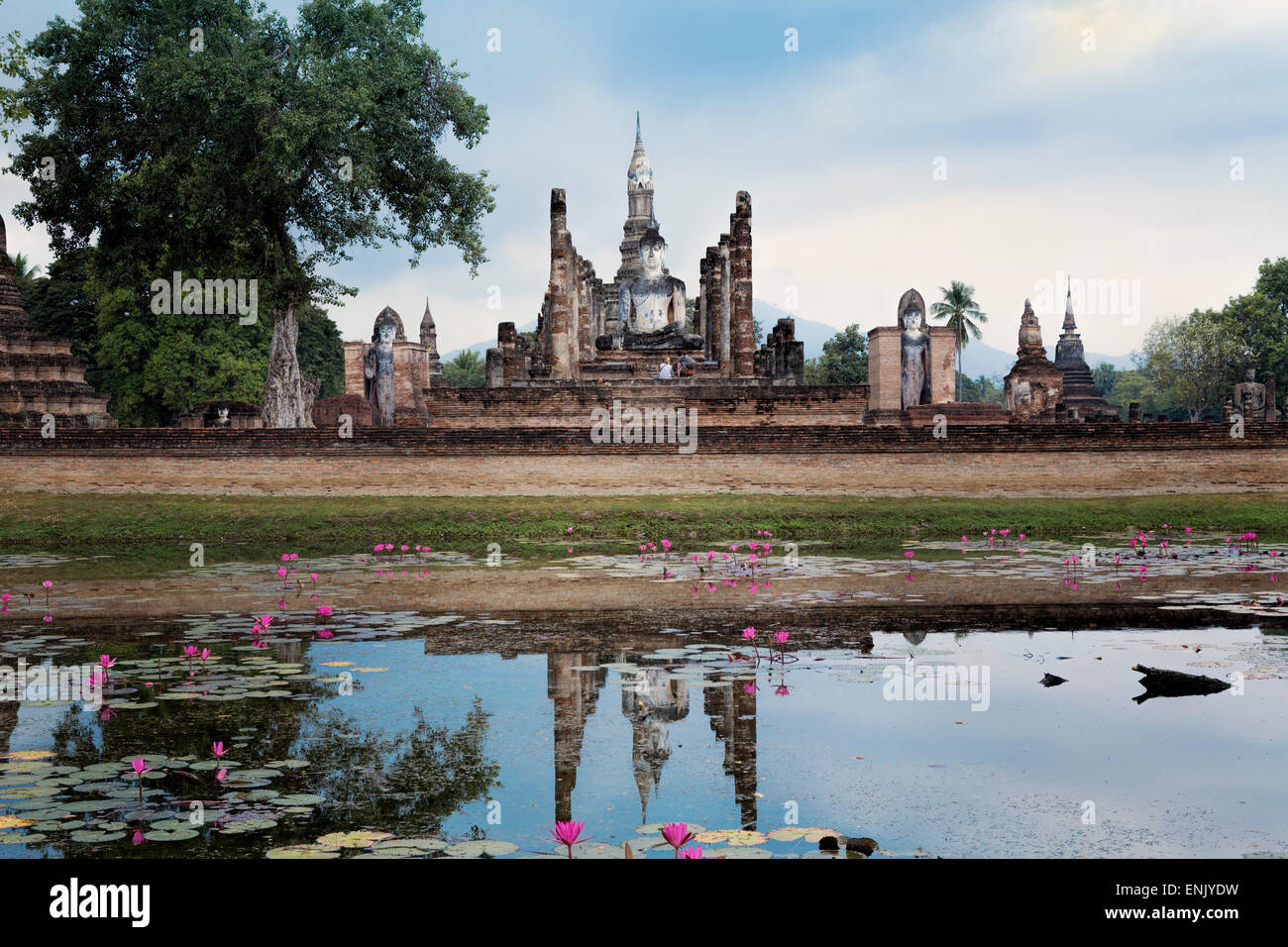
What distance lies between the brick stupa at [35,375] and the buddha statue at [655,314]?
14910mm

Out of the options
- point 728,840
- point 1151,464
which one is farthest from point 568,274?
point 728,840

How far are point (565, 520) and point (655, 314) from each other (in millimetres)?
17592

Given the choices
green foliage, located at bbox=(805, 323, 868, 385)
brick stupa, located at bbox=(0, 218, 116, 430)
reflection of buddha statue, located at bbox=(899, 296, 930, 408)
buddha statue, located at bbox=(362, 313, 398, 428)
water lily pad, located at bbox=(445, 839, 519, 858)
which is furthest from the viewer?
green foliage, located at bbox=(805, 323, 868, 385)

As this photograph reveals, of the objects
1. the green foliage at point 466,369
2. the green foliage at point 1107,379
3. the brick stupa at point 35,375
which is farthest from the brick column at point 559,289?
the green foliage at point 1107,379

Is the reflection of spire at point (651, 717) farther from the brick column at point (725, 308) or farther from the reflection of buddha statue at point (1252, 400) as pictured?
the reflection of buddha statue at point (1252, 400)

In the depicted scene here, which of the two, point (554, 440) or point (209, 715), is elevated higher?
point (554, 440)

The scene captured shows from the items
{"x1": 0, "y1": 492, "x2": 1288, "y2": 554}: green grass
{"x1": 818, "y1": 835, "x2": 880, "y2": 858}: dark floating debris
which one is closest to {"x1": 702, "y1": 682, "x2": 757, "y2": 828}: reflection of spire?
{"x1": 818, "y1": 835, "x2": 880, "y2": 858}: dark floating debris

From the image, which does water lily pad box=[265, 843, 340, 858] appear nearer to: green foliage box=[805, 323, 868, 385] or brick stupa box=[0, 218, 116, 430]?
brick stupa box=[0, 218, 116, 430]

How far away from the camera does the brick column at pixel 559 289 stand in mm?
31312

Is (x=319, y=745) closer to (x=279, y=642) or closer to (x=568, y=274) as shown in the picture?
(x=279, y=642)

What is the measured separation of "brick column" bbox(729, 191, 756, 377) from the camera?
3138cm

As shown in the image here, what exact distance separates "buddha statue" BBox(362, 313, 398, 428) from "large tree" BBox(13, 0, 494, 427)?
892 cm

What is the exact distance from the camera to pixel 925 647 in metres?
8.66
